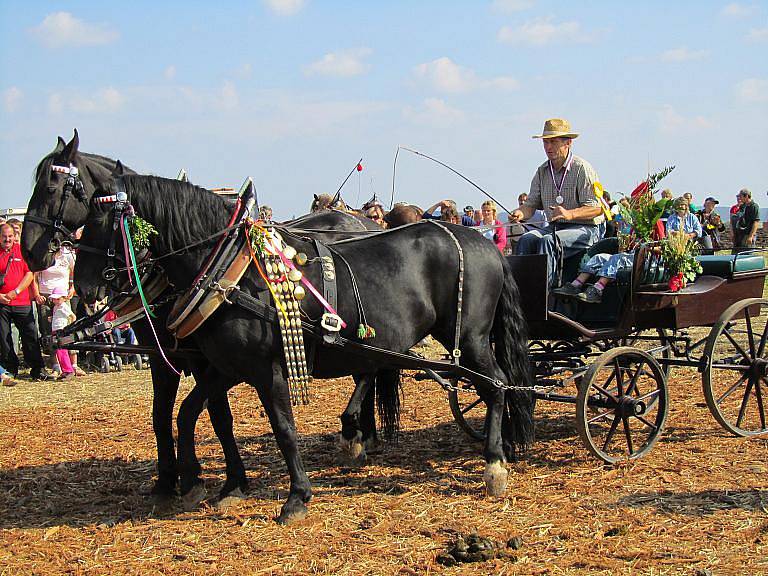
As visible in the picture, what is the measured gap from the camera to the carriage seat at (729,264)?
22.9 ft

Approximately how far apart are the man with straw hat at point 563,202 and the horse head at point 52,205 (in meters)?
3.40

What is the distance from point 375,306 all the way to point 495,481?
1400mm

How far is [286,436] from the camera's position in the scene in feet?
17.4

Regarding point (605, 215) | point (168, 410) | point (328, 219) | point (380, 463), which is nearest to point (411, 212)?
point (328, 219)

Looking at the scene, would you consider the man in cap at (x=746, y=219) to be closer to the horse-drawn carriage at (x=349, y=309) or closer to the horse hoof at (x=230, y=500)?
the horse-drawn carriage at (x=349, y=309)

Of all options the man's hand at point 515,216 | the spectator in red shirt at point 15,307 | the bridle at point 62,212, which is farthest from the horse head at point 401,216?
the spectator in red shirt at point 15,307

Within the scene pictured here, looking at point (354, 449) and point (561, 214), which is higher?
point (561, 214)

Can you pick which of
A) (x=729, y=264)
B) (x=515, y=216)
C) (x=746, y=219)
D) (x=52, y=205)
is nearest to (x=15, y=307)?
(x=52, y=205)

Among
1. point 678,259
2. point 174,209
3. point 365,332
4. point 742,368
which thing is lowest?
point 742,368

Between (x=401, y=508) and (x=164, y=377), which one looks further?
(x=164, y=377)

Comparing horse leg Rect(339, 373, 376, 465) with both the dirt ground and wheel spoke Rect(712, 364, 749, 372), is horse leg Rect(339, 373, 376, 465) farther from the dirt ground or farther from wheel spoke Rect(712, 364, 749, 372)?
wheel spoke Rect(712, 364, 749, 372)

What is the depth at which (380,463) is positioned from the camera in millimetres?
6680

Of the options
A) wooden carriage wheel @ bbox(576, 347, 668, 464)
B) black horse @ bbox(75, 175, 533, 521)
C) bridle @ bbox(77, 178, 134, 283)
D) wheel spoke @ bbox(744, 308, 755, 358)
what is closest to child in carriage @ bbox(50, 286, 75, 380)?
black horse @ bbox(75, 175, 533, 521)

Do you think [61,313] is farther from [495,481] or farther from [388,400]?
[495,481]
